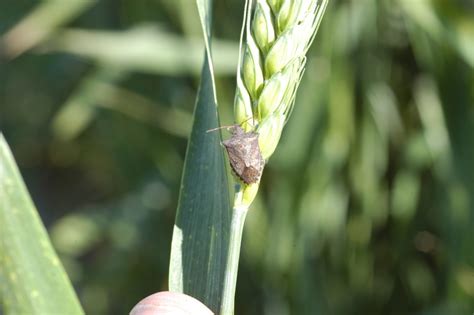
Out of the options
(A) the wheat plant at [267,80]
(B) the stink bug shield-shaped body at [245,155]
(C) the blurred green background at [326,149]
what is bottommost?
(C) the blurred green background at [326,149]

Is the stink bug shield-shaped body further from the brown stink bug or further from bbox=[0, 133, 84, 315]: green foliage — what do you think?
bbox=[0, 133, 84, 315]: green foliage

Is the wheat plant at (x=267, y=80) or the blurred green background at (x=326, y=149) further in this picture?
the blurred green background at (x=326, y=149)

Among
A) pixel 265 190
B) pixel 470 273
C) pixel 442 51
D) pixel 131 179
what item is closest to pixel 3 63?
pixel 131 179

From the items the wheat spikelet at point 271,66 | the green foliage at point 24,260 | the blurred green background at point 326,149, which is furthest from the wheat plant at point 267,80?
the blurred green background at point 326,149

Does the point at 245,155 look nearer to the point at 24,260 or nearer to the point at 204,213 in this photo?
the point at 204,213

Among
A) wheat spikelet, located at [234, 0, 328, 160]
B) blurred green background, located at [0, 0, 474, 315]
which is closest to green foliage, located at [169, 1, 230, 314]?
wheat spikelet, located at [234, 0, 328, 160]

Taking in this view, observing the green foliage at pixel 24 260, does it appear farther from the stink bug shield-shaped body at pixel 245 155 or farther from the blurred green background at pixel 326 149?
the blurred green background at pixel 326 149

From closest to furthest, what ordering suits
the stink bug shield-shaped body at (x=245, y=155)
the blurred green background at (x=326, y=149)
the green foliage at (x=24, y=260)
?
the stink bug shield-shaped body at (x=245, y=155)
the green foliage at (x=24, y=260)
the blurred green background at (x=326, y=149)
